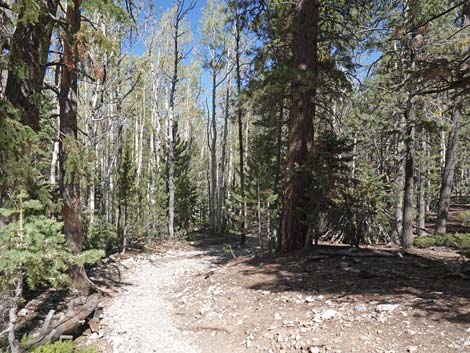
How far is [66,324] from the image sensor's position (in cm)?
474

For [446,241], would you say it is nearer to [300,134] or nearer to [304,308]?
[300,134]

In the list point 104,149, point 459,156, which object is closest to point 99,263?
point 104,149

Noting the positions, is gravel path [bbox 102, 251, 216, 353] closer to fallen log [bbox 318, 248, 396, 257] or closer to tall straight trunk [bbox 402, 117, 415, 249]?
fallen log [bbox 318, 248, 396, 257]

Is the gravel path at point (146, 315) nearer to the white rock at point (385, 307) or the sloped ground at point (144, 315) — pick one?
the sloped ground at point (144, 315)

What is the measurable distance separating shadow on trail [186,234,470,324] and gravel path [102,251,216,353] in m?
1.58

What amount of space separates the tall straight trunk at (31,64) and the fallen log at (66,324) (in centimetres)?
285

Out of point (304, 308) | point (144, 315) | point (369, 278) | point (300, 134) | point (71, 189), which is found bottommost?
point (144, 315)

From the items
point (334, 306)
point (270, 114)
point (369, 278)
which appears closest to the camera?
point (334, 306)

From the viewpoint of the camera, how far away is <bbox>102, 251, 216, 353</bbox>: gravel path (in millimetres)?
4637

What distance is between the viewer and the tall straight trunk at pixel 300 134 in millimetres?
7398

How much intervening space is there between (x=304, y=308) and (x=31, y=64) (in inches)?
208

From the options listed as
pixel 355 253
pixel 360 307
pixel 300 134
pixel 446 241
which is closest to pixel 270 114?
pixel 300 134

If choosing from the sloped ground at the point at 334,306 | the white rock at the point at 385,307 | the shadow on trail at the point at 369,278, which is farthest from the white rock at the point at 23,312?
the white rock at the point at 385,307

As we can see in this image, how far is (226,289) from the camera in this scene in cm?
605
